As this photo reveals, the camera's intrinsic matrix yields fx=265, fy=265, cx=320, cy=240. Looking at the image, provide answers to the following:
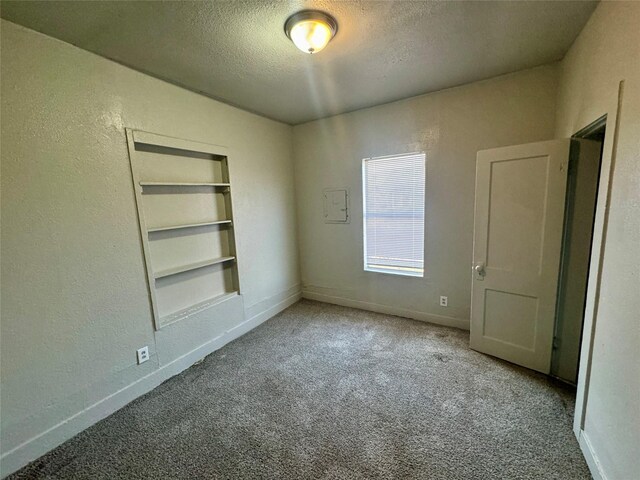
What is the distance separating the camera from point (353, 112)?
327 centimetres

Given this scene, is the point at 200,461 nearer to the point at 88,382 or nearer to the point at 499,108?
the point at 88,382

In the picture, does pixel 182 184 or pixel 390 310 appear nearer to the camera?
pixel 182 184

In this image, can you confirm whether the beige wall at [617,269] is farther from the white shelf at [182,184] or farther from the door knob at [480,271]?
the white shelf at [182,184]

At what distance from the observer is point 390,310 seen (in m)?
3.43

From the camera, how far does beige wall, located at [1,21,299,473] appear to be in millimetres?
1551

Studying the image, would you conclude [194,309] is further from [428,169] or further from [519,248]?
[519,248]

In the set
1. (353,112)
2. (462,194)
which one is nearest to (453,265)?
(462,194)

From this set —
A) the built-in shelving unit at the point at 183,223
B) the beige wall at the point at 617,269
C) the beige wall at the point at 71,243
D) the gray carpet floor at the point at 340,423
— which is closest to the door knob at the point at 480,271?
the gray carpet floor at the point at 340,423

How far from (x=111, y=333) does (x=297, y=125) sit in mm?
3150

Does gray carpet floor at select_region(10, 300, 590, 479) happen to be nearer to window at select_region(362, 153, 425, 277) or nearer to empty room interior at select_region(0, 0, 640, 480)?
empty room interior at select_region(0, 0, 640, 480)

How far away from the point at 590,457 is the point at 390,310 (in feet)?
6.85

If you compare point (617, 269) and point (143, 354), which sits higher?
point (617, 269)

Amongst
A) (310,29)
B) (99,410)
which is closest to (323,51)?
(310,29)

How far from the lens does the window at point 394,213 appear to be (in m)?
3.09
